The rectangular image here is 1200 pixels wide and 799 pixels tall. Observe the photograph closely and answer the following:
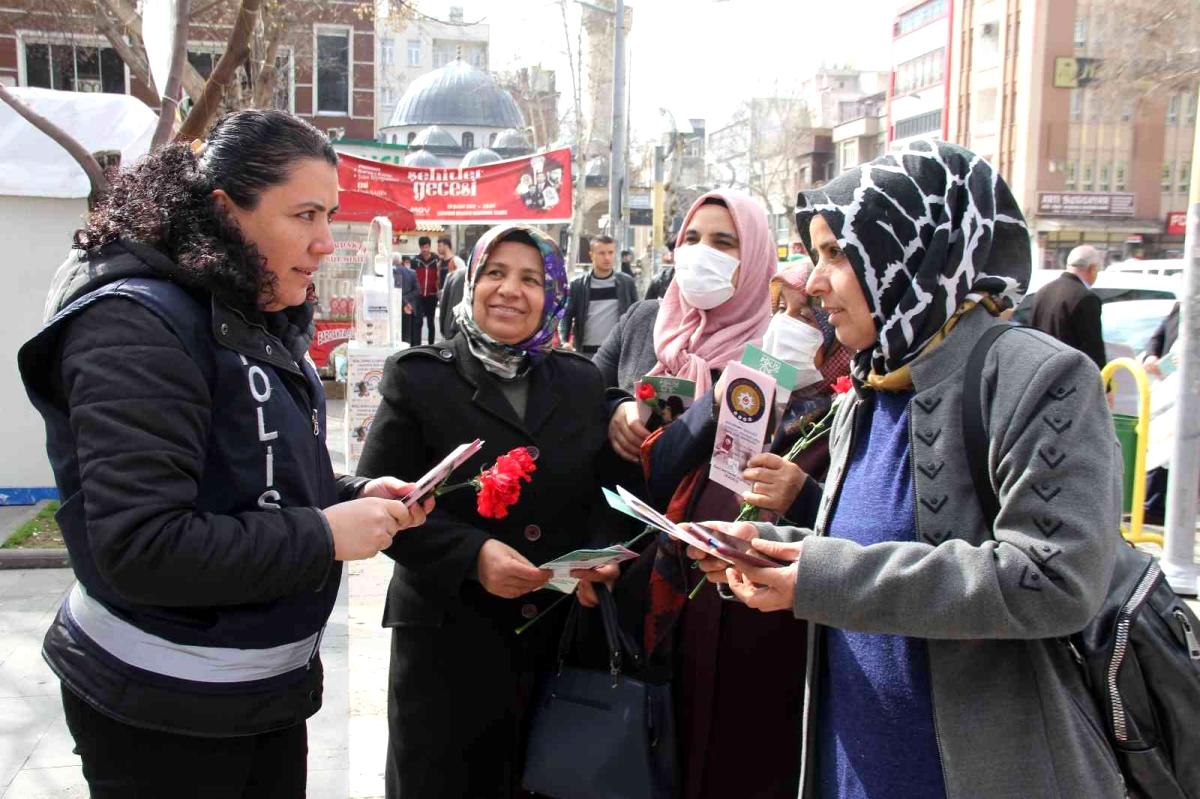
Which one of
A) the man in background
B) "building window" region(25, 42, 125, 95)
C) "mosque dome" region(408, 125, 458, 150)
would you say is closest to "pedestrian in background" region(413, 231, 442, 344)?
the man in background

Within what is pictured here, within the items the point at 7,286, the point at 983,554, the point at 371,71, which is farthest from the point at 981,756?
the point at 371,71

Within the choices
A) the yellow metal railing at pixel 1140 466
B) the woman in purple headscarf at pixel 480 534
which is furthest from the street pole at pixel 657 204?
the woman in purple headscarf at pixel 480 534

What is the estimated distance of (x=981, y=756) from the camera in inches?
69.5

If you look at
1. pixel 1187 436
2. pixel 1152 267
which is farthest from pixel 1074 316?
pixel 1152 267

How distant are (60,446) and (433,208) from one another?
13.4 metres

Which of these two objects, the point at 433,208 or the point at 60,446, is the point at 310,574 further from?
the point at 433,208

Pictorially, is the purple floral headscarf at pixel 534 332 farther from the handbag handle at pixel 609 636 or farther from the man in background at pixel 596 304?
the man in background at pixel 596 304

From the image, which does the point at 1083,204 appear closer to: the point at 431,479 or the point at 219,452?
the point at 431,479

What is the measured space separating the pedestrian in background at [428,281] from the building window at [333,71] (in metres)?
24.1

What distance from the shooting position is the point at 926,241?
191cm

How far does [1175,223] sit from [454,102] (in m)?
47.9

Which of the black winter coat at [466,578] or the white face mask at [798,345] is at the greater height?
the white face mask at [798,345]

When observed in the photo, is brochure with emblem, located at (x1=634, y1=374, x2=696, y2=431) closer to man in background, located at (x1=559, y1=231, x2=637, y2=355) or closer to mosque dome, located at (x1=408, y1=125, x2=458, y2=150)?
man in background, located at (x1=559, y1=231, x2=637, y2=355)

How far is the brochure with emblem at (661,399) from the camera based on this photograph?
113 inches
